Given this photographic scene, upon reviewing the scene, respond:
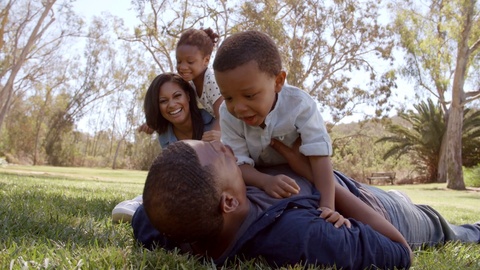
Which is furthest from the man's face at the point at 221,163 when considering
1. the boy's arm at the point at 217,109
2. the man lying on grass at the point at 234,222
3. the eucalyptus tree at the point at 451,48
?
the eucalyptus tree at the point at 451,48

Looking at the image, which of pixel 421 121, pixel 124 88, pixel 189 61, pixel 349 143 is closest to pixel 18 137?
pixel 124 88

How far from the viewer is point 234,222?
2.35 m

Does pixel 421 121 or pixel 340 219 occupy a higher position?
pixel 421 121

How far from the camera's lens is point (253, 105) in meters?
2.71

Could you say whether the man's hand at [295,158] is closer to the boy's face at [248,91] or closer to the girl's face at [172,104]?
the boy's face at [248,91]

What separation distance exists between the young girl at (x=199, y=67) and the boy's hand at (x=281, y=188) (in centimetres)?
232

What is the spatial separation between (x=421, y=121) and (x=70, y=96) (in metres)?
34.8

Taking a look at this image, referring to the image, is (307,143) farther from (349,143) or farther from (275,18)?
(349,143)

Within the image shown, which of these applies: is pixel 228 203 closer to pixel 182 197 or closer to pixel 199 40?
pixel 182 197

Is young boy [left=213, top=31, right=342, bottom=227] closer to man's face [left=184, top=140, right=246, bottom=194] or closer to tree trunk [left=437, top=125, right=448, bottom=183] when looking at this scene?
man's face [left=184, top=140, right=246, bottom=194]

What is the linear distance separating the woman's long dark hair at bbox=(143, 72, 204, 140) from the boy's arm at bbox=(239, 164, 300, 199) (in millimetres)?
2158

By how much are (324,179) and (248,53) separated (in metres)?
0.79

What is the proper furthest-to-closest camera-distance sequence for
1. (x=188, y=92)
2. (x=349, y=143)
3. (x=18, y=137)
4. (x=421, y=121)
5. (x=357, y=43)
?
(x=18, y=137) → (x=349, y=143) → (x=421, y=121) → (x=357, y=43) → (x=188, y=92)

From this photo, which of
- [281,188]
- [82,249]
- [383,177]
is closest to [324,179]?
[281,188]
